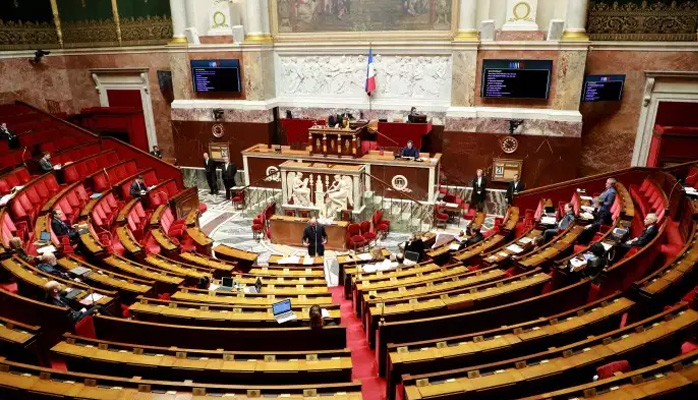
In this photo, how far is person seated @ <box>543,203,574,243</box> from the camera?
876cm

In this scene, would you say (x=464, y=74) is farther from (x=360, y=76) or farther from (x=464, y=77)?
(x=360, y=76)

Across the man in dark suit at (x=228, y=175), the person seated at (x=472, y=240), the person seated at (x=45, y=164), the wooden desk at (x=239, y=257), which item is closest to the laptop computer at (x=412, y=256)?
the person seated at (x=472, y=240)

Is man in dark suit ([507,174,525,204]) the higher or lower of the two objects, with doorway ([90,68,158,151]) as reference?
lower

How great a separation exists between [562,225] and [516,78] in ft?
16.6

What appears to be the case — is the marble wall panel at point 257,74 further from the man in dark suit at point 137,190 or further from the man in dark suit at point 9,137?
the man in dark suit at point 9,137

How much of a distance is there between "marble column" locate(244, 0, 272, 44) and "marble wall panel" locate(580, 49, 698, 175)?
9.61m

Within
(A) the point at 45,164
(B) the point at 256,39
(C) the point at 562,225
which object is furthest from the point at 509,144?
(A) the point at 45,164

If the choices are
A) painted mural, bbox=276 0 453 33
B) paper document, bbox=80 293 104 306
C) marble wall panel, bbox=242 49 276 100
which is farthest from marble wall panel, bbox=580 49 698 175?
paper document, bbox=80 293 104 306

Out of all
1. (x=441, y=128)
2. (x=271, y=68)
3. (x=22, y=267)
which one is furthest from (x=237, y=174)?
(x=22, y=267)

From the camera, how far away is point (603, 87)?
488 inches

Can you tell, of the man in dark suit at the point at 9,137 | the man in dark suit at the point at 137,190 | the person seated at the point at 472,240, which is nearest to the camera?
the person seated at the point at 472,240

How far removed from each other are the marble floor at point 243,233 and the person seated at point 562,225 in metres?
2.63

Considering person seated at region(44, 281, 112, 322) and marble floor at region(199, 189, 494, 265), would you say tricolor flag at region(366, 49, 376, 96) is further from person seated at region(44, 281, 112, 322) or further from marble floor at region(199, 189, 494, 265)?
person seated at region(44, 281, 112, 322)

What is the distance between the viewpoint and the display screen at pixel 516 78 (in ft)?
40.4
